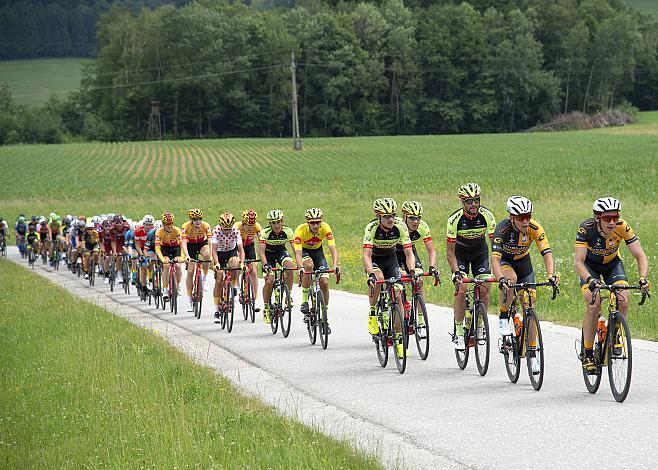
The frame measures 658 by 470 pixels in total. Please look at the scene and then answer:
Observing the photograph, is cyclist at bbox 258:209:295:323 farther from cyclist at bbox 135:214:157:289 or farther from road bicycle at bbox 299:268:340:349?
cyclist at bbox 135:214:157:289

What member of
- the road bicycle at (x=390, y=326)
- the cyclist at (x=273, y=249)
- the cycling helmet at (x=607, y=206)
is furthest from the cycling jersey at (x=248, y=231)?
the cycling helmet at (x=607, y=206)

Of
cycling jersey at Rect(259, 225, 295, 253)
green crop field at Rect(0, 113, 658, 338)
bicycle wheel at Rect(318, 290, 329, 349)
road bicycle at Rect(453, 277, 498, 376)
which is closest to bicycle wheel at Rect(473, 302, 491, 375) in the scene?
road bicycle at Rect(453, 277, 498, 376)

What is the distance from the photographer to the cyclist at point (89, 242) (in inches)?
Answer: 1068

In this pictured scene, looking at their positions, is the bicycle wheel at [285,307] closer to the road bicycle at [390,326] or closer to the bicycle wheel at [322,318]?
the bicycle wheel at [322,318]

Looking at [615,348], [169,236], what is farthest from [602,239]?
[169,236]

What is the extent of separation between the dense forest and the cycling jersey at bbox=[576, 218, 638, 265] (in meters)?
112

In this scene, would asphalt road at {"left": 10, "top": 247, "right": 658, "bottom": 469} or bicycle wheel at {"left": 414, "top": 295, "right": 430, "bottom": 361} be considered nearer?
asphalt road at {"left": 10, "top": 247, "right": 658, "bottom": 469}

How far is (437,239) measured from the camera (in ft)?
98.9

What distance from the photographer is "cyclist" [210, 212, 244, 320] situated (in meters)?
16.0

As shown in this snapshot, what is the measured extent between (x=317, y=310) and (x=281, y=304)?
145 centimetres

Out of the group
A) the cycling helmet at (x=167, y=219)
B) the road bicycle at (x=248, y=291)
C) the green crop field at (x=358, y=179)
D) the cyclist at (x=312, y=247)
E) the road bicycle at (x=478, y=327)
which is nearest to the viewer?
the road bicycle at (x=478, y=327)

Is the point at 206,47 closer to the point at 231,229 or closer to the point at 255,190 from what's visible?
the point at 255,190

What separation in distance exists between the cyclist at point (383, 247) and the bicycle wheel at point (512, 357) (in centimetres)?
167

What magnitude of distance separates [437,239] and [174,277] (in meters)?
13.1
